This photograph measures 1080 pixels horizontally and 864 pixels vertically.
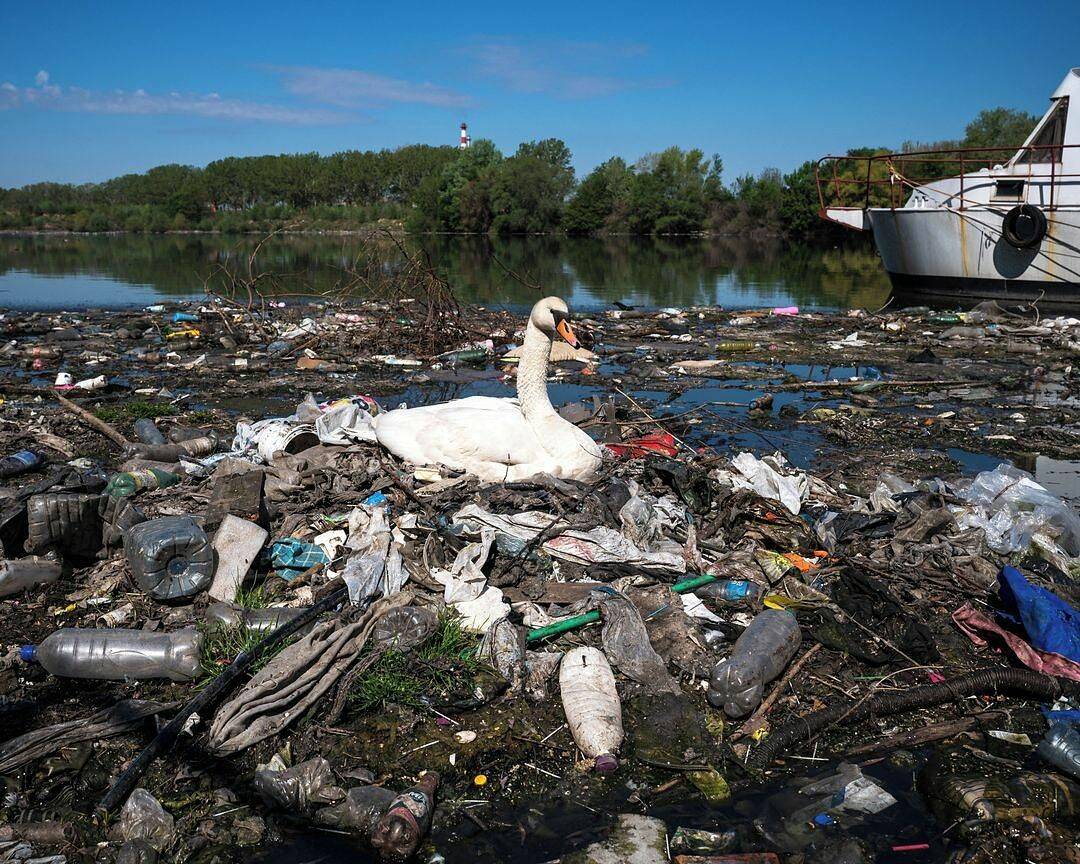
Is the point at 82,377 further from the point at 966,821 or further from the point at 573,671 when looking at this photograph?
the point at 966,821

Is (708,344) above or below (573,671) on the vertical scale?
above

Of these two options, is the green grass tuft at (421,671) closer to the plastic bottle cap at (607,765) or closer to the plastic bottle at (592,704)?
the plastic bottle at (592,704)

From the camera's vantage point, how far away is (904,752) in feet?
11.9

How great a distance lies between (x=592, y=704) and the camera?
3744 millimetres

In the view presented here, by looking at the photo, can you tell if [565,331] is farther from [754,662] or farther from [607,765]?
[607,765]

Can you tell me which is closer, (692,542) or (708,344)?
(692,542)

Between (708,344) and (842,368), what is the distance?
273 centimetres

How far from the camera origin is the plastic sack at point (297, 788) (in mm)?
3217

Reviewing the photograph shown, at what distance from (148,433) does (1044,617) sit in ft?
25.4

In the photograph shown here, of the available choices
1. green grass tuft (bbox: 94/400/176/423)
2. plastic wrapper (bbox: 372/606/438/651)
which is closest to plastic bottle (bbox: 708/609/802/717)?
plastic wrapper (bbox: 372/606/438/651)

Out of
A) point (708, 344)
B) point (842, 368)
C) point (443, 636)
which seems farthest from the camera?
point (708, 344)

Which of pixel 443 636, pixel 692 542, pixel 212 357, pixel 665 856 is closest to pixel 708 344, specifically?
pixel 212 357

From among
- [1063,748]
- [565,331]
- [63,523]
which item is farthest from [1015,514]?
[63,523]

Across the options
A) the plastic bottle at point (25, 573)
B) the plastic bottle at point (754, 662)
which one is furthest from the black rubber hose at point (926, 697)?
the plastic bottle at point (25, 573)
